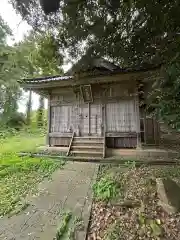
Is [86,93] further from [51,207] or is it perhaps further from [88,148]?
[51,207]

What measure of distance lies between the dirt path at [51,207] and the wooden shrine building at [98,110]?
2.53 m

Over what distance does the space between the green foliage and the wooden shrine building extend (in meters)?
3.03

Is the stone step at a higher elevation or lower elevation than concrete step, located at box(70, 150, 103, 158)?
higher

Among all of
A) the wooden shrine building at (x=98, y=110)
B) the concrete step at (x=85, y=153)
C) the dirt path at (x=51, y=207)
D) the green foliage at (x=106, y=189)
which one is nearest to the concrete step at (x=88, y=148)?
the wooden shrine building at (x=98, y=110)

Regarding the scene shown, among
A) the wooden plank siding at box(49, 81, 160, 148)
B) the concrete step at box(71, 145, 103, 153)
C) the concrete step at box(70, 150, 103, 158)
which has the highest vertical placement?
the wooden plank siding at box(49, 81, 160, 148)

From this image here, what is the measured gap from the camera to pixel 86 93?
385 inches

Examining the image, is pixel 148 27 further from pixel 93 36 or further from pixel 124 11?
pixel 93 36

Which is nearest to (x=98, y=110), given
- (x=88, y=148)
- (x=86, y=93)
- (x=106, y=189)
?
(x=86, y=93)

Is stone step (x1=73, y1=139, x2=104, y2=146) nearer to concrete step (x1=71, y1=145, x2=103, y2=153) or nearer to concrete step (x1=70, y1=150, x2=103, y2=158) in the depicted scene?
concrete step (x1=71, y1=145, x2=103, y2=153)

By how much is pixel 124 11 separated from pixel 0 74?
353 centimetres

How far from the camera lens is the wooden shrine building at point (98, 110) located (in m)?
8.89

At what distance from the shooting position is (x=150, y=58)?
5578mm

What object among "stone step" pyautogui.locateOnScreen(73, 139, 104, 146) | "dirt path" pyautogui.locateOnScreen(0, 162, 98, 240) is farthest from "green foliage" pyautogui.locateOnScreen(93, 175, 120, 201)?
"stone step" pyautogui.locateOnScreen(73, 139, 104, 146)

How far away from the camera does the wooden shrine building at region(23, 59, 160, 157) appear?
889 cm
